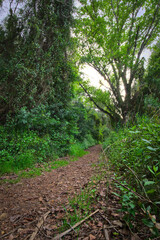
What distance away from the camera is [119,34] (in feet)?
25.2

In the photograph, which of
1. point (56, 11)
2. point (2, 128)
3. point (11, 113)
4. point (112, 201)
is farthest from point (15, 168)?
point (56, 11)

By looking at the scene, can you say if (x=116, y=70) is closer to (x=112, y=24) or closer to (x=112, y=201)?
(x=112, y=24)

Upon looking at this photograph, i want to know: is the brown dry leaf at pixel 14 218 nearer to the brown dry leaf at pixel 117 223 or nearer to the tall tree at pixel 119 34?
the brown dry leaf at pixel 117 223

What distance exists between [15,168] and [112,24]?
33.4ft

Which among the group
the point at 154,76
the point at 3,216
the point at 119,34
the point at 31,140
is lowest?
the point at 3,216

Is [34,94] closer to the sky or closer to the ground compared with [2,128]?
closer to the sky

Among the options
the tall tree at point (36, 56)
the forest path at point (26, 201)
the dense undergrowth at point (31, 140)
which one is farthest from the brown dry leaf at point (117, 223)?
the tall tree at point (36, 56)

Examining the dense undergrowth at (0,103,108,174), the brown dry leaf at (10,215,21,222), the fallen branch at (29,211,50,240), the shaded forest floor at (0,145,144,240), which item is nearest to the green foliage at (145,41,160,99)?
the dense undergrowth at (0,103,108,174)

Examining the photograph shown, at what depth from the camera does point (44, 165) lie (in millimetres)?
4516

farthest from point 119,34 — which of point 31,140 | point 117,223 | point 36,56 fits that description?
point 117,223

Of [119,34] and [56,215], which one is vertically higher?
[119,34]

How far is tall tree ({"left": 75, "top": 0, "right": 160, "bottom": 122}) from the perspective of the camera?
25.0 ft

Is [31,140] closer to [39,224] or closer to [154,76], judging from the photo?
[39,224]

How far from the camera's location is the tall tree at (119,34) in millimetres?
7609
